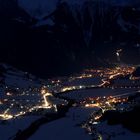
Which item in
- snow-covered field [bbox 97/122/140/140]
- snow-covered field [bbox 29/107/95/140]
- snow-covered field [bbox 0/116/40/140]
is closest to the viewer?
snow-covered field [bbox 97/122/140/140]

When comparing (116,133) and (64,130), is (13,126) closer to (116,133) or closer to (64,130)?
(64,130)

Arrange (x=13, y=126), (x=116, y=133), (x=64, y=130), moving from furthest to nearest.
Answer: (x=13, y=126) < (x=64, y=130) < (x=116, y=133)

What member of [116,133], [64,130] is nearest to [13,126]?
[64,130]

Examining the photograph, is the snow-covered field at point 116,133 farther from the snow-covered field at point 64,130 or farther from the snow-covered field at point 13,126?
the snow-covered field at point 13,126

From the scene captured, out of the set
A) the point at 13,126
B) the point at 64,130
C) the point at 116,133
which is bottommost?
the point at 116,133

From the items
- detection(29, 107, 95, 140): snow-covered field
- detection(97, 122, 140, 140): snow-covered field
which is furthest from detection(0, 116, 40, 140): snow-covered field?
detection(97, 122, 140, 140): snow-covered field

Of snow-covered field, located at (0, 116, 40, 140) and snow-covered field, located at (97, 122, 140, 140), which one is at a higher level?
snow-covered field, located at (0, 116, 40, 140)

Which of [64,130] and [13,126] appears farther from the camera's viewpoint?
[13,126]

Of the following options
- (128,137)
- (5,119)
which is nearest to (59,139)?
(128,137)

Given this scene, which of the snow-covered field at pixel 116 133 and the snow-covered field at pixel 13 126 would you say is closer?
the snow-covered field at pixel 116 133

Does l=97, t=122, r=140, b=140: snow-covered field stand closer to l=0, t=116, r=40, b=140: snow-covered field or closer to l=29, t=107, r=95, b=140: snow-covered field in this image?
l=29, t=107, r=95, b=140: snow-covered field

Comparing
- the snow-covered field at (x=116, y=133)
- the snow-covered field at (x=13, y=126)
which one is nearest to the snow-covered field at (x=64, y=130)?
the snow-covered field at (x=116, y=133)
